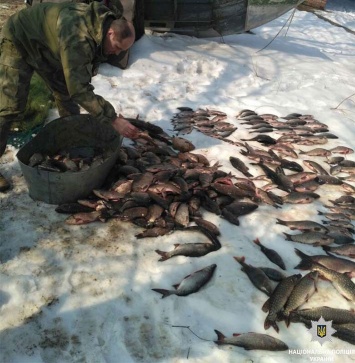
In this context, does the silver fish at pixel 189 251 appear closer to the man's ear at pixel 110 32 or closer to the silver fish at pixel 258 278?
the silver fish at pixel 258 278

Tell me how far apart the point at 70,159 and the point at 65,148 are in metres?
0.42

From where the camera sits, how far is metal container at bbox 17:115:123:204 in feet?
12.0

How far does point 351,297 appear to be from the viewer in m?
3.11

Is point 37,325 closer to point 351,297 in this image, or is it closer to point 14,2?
point 351,297

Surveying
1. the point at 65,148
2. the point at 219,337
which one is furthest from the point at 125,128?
the point at 219,337

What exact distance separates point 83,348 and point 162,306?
2.27ft

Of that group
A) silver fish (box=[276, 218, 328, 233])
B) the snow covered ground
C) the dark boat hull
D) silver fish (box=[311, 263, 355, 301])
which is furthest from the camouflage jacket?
the dark boat hull

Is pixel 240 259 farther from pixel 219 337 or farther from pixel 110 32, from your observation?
pixel 110 32

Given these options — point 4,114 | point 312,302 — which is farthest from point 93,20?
point 312,302

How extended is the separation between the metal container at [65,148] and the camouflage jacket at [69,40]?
630 mm

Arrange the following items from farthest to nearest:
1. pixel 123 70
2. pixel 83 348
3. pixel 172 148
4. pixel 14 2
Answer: pixel 14 2 < pixel 123 70 < pixel 172 148 < pixel 83 348

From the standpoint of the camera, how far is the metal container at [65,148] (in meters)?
3.67

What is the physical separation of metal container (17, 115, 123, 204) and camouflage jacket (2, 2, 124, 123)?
0.63m

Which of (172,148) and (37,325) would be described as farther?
(172,148)
